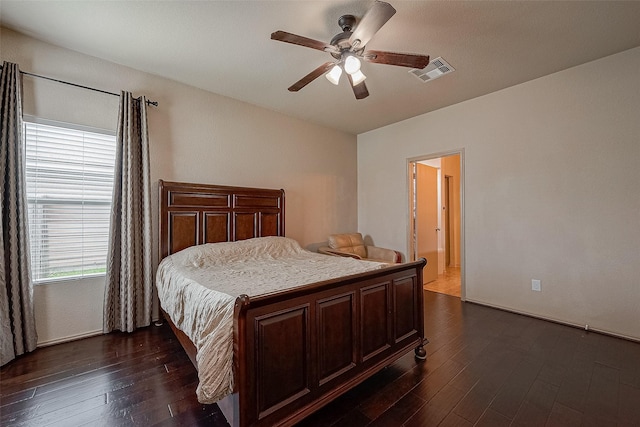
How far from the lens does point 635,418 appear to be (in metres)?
1.62

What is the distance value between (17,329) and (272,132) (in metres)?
3.45

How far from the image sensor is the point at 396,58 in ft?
6.75

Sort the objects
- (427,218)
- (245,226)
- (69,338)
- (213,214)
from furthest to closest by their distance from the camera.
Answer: (427,218) < (245,226) < (213,214) < (69,338)

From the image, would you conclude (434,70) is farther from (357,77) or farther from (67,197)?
(67,197)

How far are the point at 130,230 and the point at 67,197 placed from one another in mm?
652

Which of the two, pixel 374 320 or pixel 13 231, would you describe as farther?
pixel 13 231

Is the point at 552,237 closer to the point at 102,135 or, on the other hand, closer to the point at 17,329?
the point at 102,135

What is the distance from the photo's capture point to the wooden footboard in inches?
53.7

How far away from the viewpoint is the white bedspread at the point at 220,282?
135cm

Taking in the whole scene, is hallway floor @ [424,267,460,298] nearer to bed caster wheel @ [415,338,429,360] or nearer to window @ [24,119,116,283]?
bed caster wheel @ [415,338,429,360]

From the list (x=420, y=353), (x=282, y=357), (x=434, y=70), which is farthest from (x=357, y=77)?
(x=420, y=353)

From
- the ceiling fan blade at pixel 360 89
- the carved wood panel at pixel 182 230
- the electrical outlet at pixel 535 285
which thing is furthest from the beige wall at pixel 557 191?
the carved wood panel at pixel 182 230

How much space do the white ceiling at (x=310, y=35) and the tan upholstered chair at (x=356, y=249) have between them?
7.87 feet

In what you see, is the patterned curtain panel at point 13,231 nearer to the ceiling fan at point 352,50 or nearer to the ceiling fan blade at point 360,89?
the ceiling fan at point 352,50
